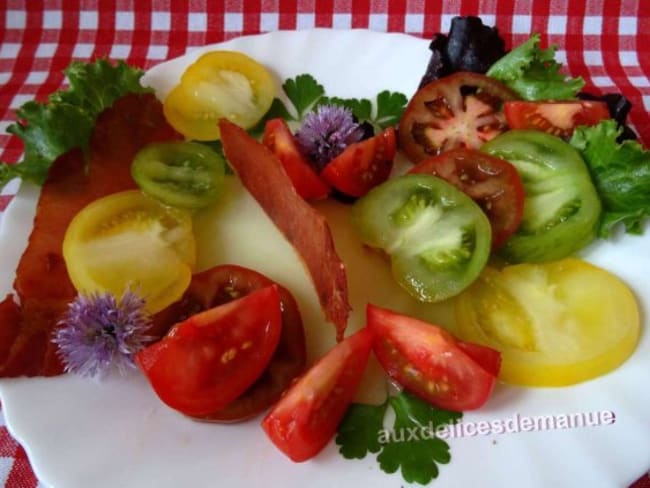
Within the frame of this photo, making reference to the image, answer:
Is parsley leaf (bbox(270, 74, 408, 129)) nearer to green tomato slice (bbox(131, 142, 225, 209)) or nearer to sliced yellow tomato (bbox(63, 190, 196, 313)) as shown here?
green tomato slice (bbox(131, 142, 225, 209))

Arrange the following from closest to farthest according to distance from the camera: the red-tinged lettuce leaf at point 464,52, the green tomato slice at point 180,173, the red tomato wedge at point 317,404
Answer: the red tomato wedge at point 317,404, the green tomato slice at point 180,173, the red-tinged lettuce leaf at point 464,52

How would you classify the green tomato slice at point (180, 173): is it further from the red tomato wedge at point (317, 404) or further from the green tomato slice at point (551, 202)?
the green tomato slice at point (551, 202)

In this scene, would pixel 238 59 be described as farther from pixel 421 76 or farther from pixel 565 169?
pixel 565 169

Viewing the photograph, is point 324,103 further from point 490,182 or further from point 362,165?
point 490,182

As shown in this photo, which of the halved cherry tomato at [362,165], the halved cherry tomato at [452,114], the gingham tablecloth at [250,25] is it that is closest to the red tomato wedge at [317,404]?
the halved cherry tomato at [362,165]

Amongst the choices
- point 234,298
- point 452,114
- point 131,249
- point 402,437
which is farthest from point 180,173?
point 402,437
